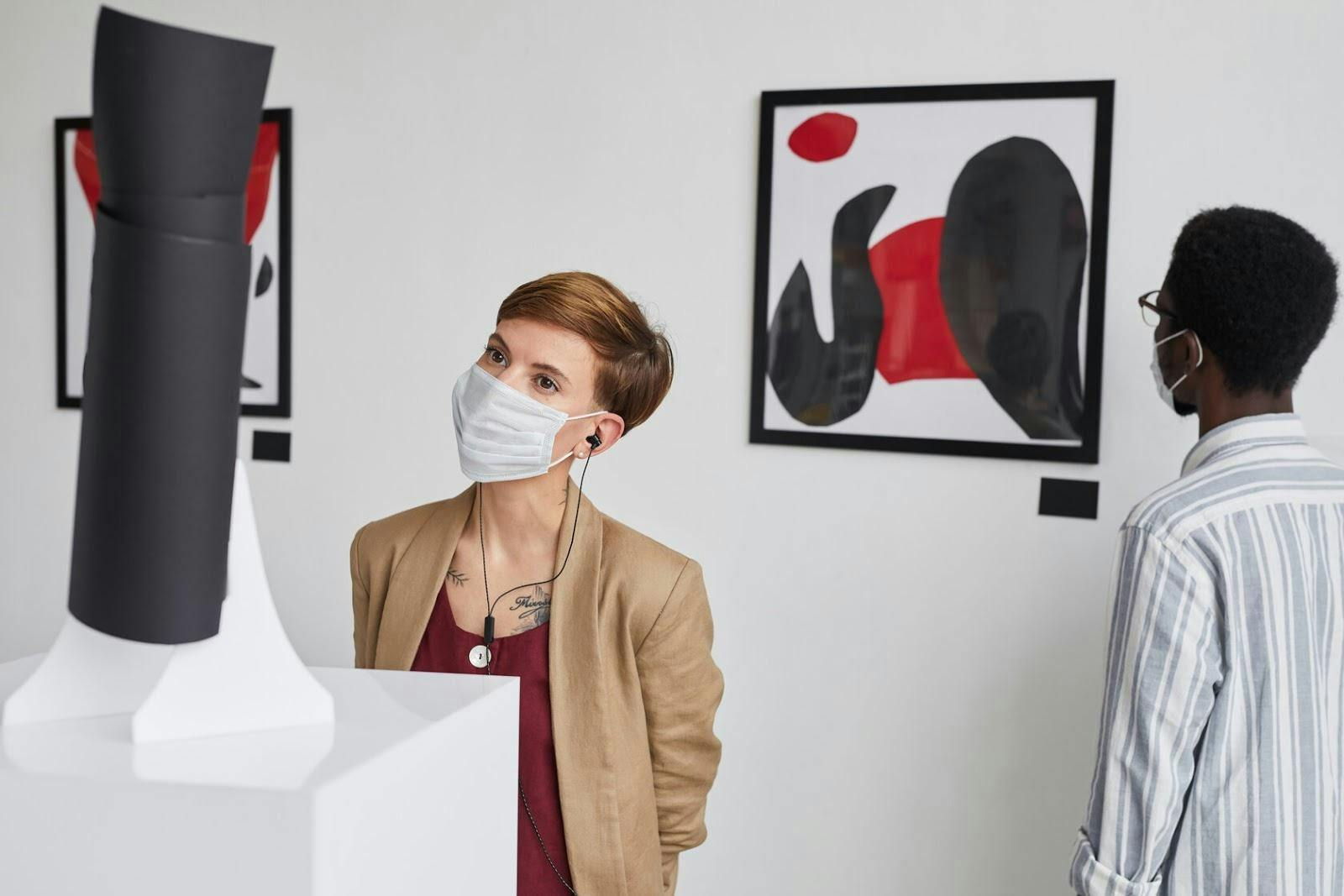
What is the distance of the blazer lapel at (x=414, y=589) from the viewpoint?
A: 1.51 meters

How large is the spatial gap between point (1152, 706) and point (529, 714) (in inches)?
31.2

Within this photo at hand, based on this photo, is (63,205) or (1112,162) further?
(63,205)

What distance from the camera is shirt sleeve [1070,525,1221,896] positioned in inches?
55.1

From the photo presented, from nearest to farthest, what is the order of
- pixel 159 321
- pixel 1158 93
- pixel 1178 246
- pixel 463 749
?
pixel 159 321
pixel 463 749
pixel 1178 246
pixel 1158 93

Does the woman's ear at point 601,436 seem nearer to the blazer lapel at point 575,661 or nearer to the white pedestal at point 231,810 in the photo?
the blazer lapel at point 575,661

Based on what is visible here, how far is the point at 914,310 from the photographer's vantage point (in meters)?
2.27

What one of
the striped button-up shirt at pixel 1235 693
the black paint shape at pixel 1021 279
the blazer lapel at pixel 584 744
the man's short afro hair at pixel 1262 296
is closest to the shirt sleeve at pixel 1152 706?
the striped button-up shirt at pixel 1235 693

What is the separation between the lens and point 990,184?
7.24 feet

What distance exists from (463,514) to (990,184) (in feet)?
4.11

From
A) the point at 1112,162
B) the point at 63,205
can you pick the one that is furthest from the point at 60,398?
the point at 1112,162

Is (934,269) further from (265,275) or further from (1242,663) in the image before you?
(265,275)

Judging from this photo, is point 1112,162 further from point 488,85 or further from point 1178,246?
point 488,85

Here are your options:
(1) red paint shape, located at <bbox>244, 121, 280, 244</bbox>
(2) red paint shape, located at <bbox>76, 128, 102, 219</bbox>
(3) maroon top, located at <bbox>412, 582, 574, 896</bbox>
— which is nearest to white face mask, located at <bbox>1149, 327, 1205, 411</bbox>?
(3) maroon top, located at <bbox>412, 582, 574, 896</bbox>

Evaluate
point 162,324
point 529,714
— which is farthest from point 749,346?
point 162,324
